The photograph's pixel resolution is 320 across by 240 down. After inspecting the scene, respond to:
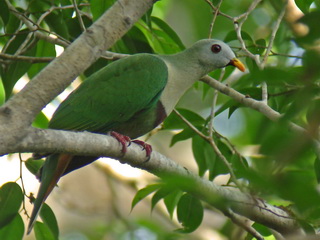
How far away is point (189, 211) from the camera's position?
10.5ft

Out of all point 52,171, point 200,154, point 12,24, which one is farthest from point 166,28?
point 52,171

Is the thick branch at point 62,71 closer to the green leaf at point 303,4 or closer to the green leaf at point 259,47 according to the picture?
the green leaf at point 303,4

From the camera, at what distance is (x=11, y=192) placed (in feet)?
9.55

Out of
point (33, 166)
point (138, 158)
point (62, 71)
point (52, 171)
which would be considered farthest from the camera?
point (33, 166)

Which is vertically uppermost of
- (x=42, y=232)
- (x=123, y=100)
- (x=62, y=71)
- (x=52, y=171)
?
(x=62, y=71)

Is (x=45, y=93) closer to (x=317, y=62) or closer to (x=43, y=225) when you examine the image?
(x=43, y=225)

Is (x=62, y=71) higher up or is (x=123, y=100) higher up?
(x=62, y=71)

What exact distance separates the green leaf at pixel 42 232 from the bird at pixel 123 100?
122 mm

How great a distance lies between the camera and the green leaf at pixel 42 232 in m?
2.95

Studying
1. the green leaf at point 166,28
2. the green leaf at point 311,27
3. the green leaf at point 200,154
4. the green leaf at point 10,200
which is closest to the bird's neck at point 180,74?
the green leaf at point 166,28

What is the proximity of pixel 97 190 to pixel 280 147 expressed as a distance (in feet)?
22.3

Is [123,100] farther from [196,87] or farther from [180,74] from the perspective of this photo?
[196,87]

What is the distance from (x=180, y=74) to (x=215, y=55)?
29cm

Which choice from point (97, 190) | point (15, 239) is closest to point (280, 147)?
point (15, 239)
